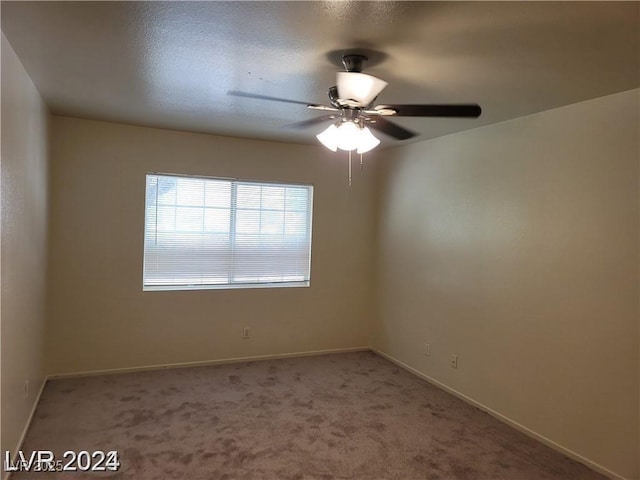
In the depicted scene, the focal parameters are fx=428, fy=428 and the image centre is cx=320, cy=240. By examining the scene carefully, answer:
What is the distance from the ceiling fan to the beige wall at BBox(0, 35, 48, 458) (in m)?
1.20

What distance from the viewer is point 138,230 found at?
4051mm

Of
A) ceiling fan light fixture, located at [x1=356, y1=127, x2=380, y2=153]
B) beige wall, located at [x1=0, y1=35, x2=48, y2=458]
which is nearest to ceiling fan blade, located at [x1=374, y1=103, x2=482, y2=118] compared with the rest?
ceiling fan light fixture, located at [x1=356, y1=127, x2=380, y2=153]

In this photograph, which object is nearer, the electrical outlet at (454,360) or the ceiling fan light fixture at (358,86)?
the ceiling fan light fixture at (358,86)

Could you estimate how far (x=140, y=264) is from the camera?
4066 mm

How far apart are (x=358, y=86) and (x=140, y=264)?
299 cm

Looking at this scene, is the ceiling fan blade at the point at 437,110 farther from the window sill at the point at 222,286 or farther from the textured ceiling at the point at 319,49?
the window sill at the point at 222,286

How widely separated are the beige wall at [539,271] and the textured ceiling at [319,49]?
35 centimetres

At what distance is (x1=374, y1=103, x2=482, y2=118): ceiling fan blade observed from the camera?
2.04 m

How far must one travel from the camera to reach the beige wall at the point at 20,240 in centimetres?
221

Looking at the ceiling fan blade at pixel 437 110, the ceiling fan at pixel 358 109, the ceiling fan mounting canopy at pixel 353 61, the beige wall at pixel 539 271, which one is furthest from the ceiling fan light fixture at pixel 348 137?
the beige wall at pixel 539 271

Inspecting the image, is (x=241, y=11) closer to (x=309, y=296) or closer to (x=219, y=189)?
(x=219, y=189)

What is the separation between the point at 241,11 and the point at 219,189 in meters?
2.78

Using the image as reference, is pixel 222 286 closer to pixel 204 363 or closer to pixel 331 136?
pixel 204 363

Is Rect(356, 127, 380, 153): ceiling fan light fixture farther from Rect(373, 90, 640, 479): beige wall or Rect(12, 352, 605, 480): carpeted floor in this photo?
Rect(12, 352, 605, 480): carpeted floor
